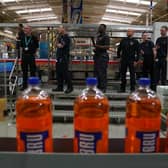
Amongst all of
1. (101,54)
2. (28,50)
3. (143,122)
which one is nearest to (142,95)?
(143,122)

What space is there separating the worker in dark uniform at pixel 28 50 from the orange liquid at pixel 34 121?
6.41m

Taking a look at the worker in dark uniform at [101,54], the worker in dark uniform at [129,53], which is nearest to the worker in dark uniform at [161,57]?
the worker in dark uniform at [129,53]

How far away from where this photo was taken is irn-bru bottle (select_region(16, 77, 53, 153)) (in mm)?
1020

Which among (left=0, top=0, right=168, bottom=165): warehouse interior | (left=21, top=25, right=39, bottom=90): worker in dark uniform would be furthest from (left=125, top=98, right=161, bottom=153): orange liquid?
(left=21, top=25, right=39, bottom=90): worker in dark uniform

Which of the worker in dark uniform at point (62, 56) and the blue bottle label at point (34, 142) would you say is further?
the worker in dark uniform at point (62, 56)

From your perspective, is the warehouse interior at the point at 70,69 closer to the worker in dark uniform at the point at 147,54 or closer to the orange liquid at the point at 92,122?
the worker in dark uniform at the point at 147,54

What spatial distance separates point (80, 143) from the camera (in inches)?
40.6

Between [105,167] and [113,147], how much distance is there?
242 mm

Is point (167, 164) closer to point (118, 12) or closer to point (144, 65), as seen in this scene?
point (144, 65)

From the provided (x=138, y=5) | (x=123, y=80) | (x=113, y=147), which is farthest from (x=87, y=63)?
(x=138, y=5)

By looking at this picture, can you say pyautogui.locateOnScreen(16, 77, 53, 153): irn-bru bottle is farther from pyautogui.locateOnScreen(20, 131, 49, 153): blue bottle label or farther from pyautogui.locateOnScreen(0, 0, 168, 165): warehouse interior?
pyautogui.locateOnScreen(0, 0, 168, 165): warehouse interior

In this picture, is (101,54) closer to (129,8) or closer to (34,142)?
(34,142)

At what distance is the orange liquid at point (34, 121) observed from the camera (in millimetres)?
1020

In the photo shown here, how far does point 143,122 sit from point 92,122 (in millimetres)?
153
